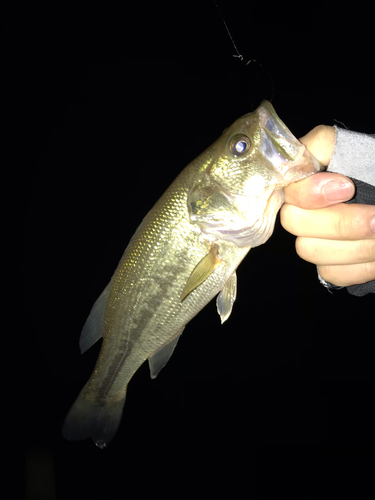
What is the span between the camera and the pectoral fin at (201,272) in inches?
56.6

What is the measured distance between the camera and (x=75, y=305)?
664 centimetres

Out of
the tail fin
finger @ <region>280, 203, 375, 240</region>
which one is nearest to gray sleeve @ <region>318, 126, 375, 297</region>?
finger @ <region>280, 203, 375, 240</region>

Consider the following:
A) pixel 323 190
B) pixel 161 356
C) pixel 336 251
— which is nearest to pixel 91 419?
pixel 161 356

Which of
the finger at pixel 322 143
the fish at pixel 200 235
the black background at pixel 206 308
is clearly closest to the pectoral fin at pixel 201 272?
the fish at pixel 200 235

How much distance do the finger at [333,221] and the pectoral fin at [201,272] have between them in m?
0.47

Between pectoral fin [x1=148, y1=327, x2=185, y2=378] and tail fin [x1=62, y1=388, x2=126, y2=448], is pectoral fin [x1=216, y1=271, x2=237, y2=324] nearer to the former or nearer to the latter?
pectoral fin [x1=148, y1=327, x2=185, y2=378]

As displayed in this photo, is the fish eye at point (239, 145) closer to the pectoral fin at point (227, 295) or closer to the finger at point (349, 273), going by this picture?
the pectoral fin at point (227, 295)

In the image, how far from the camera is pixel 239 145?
56.9 inches

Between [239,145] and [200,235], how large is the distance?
1.60 ft

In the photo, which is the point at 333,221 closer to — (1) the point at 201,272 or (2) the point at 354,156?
(2) the point at 354,156

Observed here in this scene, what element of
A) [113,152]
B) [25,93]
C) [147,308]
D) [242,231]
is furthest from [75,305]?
[25,93]

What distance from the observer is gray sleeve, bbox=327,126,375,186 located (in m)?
1.30

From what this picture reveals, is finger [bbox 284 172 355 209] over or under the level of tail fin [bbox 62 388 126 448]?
over

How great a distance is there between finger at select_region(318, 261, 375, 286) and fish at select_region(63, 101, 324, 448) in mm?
543
